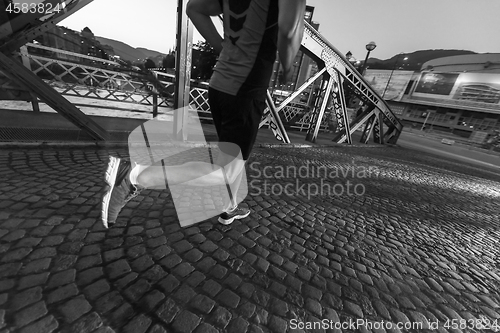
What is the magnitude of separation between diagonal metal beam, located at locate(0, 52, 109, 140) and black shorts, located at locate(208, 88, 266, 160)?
299 centimetres

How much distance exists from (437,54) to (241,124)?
146 m

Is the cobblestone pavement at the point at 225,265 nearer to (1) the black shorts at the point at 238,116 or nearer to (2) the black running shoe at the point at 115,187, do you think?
(2) the black running shoe at the point at 115,187

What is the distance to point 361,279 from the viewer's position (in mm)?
1786

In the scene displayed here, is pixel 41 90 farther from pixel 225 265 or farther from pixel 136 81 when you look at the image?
pixel 136 81

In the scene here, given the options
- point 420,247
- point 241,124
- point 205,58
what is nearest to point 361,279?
point 420,247

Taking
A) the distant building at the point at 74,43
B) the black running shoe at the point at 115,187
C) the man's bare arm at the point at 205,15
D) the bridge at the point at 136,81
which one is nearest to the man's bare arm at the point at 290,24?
the man's bare arm at the point at 205,15

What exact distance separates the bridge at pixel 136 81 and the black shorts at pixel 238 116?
280 centimetres

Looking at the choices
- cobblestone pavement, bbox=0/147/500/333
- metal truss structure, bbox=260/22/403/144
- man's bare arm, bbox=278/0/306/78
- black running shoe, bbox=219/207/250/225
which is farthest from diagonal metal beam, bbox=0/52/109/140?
metal truss structure, bbox=260/22/403/144

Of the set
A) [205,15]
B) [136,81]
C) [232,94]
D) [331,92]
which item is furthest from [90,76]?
[331,92]

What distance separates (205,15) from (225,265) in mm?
2211

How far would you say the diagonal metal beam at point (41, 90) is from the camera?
2.84m

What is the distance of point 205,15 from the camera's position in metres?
1.83

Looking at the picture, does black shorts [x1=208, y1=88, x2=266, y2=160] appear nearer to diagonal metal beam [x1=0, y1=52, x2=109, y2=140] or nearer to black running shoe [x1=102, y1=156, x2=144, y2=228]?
black running shoe [x1=102, y1=156, x2=144, y2=228]

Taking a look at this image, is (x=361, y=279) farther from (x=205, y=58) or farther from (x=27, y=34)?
(x=205, y=58)
